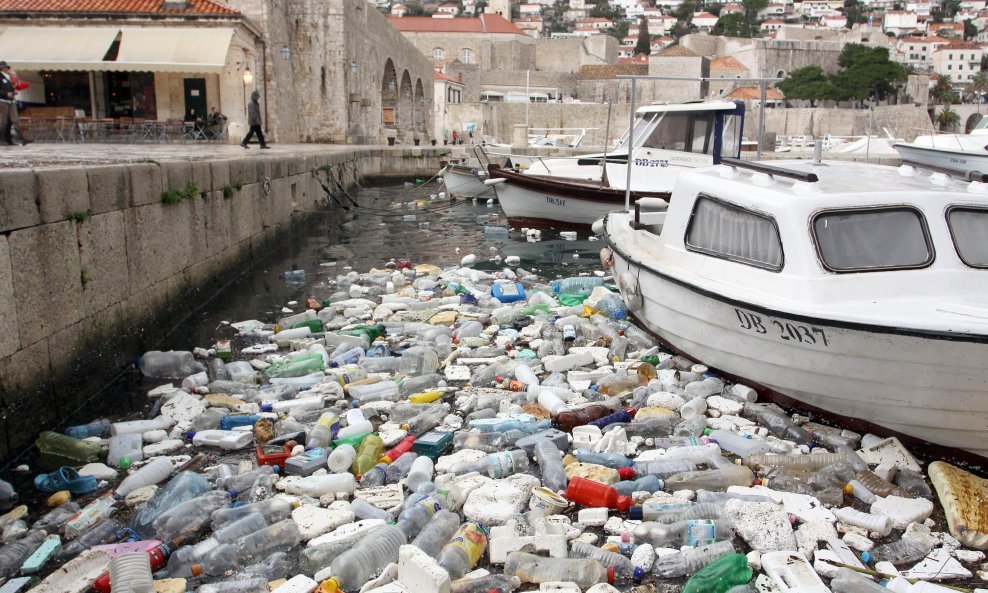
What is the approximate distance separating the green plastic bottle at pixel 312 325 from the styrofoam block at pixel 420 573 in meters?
4.30


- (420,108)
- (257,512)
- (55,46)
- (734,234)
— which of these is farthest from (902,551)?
(420,108)

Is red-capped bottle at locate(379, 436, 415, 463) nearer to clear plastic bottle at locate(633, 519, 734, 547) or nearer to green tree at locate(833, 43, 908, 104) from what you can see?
clear plastic bottle at locate(633, 519, 734, 547)

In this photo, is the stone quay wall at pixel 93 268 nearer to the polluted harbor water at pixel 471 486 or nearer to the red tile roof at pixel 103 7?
the polluted harbor water at pixel 471 486

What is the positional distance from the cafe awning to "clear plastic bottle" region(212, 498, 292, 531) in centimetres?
1845

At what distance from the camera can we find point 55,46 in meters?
20.1

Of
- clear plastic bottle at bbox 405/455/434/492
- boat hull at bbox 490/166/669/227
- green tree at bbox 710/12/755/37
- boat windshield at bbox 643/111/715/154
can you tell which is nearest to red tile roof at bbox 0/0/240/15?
boat hull at bbox 490/166/669/227

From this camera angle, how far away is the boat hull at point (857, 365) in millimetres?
4270

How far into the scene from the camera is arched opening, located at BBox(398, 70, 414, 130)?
1661 inches

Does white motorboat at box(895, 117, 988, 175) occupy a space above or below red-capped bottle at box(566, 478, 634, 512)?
above

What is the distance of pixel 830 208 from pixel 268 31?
884 inches

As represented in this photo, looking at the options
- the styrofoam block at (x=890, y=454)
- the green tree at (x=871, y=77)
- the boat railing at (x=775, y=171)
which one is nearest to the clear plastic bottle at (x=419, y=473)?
the styrofoam block at (x=890, y=454)

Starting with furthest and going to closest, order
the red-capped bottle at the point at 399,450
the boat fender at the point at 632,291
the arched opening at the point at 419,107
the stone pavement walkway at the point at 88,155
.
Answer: the arched opening at the point at 419,107, the stone pavement walkway at the point at 88,155, the boat fender at the point at 632,291, the red-capped bottle at the point at 399,450

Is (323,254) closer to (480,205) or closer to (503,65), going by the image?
(480,205)

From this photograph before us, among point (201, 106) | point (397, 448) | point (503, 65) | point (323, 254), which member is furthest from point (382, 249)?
point (503, 65)
